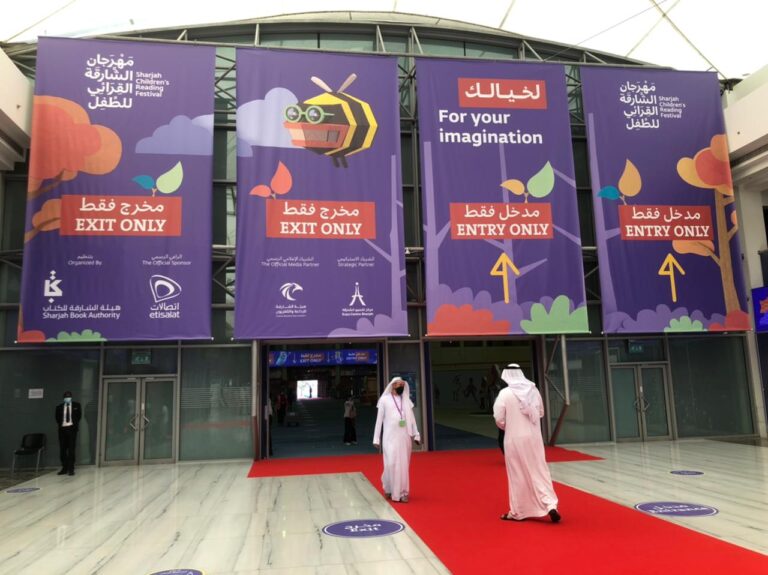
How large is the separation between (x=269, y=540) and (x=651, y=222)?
1067 centimetres

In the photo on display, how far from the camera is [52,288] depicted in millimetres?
10906

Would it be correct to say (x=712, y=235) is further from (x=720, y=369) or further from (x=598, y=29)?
(x=598, y=29)

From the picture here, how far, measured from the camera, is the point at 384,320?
38.5 ft

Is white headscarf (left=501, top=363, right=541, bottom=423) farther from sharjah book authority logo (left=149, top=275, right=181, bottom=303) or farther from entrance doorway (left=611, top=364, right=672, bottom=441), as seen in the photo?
entrance doorway (left=611, top=364, right=672, bottom=441)

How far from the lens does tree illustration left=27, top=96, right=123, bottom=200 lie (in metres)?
11.3

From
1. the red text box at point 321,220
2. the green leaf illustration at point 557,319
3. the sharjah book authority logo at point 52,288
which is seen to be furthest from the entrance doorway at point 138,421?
the green leaf illustration at point 557,319

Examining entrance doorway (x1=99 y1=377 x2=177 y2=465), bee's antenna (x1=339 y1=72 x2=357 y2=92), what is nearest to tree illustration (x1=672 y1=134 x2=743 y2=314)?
bee's antenna (x1=339 y1=72 x2=357 y2=92)

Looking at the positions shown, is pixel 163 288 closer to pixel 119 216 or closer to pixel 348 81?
pixel 119 216

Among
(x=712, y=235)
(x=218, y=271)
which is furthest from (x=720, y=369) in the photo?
(x=218, y=271)

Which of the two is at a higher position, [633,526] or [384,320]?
[384,320]

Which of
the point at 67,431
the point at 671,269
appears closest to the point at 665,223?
the point at 671,269

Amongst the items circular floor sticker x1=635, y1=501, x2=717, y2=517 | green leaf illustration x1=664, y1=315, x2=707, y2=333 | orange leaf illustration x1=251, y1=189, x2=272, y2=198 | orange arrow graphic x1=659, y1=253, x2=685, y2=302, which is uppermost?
orange leaf illustration x1=251, y1=189, x2=272, y2=198

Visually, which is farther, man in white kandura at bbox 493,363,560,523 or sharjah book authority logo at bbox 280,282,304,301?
sharjah book authority logo at bbox 280,282,304,301

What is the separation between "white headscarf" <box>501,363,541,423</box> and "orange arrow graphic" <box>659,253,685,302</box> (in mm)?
7447
